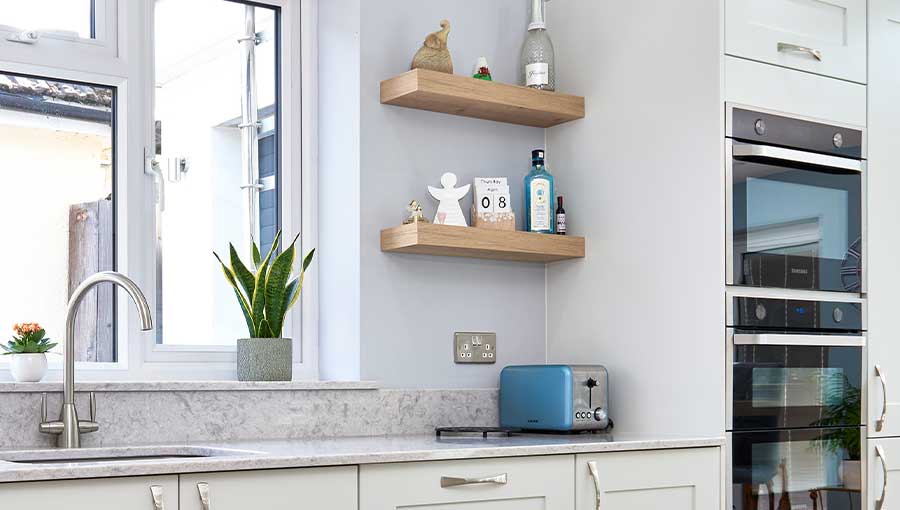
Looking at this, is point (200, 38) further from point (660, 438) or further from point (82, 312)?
point (660, 438)

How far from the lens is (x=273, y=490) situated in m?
2.10

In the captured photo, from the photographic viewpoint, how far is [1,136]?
108 inches

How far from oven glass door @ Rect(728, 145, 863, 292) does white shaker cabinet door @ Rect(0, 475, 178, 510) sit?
149cm

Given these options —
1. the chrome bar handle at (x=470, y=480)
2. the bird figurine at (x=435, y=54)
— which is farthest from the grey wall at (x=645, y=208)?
the chrome bar handle at (x=470, y=480)

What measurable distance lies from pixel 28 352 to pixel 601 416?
1427 millimetres

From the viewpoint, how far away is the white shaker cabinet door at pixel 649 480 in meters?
2.54

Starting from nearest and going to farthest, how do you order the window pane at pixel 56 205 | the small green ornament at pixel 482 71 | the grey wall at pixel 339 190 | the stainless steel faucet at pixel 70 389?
the stainless steel faucet at pixel 70 389
the window pane at pixel 56 205
the grey wall at pixel 339 190
the small green ornament at pixel 482 71

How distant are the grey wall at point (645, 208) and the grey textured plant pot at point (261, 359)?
0.88 metres

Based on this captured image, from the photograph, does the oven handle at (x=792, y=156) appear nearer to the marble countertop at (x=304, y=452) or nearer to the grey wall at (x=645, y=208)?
the grey wall at (x=645, y=208)

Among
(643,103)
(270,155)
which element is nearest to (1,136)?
(270,155)

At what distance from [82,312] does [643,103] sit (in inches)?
61.7

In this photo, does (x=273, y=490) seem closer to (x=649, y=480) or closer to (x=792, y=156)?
(x=649, y=480)
